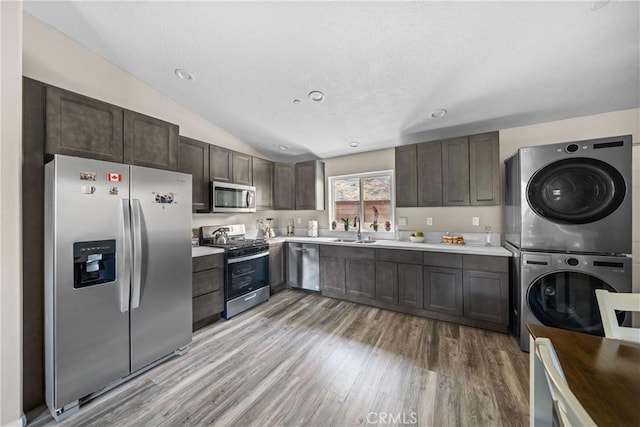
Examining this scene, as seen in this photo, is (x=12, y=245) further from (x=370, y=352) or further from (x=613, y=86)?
(x=613, y=86)

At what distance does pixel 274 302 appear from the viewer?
349cm

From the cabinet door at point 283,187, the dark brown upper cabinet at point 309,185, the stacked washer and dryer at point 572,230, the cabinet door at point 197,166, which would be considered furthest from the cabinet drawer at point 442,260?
the cabinet door at point 197,166

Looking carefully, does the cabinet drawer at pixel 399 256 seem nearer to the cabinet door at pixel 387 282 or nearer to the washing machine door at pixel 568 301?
the cabinet door at pixel 387 282

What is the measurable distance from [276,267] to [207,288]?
1.25m

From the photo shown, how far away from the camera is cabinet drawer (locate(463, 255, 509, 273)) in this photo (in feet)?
8.15

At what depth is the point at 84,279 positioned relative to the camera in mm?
1671

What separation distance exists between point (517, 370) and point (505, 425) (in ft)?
2.26

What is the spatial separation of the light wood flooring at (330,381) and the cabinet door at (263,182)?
2.00 m

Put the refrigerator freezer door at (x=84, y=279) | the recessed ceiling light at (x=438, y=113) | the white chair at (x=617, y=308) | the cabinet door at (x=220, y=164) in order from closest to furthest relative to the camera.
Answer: the white chair at (x=617, y=308), the refrigerator freezer door at (x=84, y=279), the recessed ceiling light at (x=438, y=113), the cabinet door at (x=220, y=164)

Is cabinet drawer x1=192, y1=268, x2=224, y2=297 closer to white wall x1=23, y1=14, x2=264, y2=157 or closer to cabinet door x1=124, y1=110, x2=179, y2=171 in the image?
cabinet door x1=124, y1=110, x2=179, y2=171

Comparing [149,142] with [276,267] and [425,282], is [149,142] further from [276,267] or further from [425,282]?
[425,282]

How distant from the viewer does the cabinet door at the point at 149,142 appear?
7.06ft

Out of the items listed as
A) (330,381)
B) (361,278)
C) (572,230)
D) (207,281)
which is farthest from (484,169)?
(207,281)

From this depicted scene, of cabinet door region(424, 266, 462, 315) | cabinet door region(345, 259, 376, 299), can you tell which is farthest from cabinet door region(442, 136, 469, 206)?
cabinet door region(345, 259, 376, 299)
